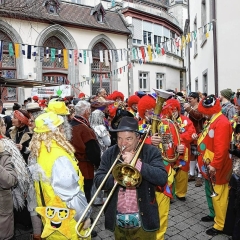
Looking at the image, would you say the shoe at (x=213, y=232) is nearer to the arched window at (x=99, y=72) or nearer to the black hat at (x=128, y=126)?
the black hat at (x=128, y=126)

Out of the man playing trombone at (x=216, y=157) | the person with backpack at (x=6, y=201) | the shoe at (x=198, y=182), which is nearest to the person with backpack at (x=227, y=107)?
the shoe at (x=198, y=182)

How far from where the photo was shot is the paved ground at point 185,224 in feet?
13.0

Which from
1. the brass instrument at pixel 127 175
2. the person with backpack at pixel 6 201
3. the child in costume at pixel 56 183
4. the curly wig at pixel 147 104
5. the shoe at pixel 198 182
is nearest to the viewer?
the brass instrument at pixel 127 175

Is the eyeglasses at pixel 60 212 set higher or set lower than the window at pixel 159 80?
lower

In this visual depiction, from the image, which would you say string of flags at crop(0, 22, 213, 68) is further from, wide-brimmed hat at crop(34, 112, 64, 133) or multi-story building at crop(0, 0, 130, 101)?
wide-brimmed hat at crop(34, 112, 64, 133)

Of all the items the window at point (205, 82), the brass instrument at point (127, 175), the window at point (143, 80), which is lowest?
the brass instrument at point (127, 175)

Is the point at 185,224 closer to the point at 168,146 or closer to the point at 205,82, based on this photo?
the point at 168,146

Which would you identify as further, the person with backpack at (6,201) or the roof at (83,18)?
the roof at (83,18)

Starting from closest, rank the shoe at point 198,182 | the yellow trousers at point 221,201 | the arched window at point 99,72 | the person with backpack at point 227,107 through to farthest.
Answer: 1. the yellow trousers at point 221,201
2. the person with backpack at point 227,107
3. the shoe at point 198,182
4. the arched window at point 99,72

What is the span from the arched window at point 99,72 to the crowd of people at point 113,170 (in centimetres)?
1706

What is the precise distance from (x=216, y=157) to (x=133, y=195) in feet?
5.59

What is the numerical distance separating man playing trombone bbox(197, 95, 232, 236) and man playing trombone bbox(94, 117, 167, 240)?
60.2 inches

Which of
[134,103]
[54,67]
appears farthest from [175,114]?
[54,67]

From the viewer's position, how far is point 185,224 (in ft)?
14.2
